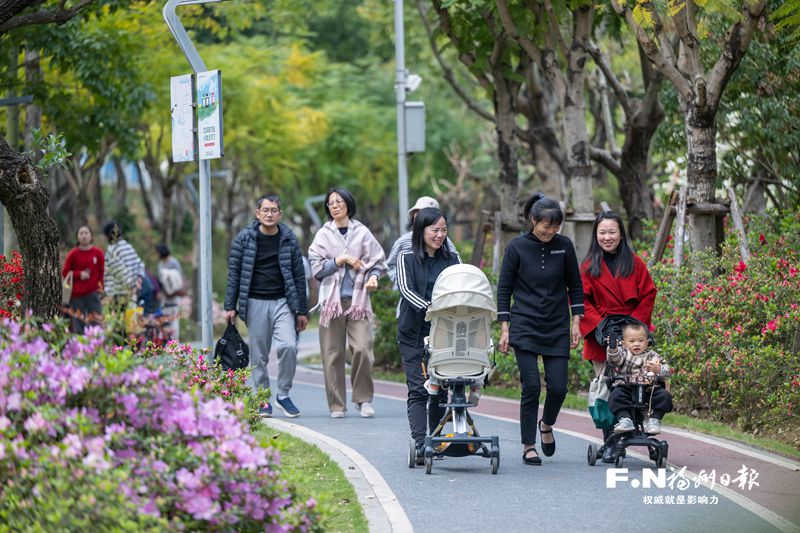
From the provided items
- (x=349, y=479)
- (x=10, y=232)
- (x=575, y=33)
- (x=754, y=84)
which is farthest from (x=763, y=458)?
(x=10, y=232)

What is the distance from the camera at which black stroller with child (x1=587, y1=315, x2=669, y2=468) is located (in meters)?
8.60

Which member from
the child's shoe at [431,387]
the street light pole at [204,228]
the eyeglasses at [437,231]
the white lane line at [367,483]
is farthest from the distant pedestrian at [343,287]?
the child's shoe at [431,387]

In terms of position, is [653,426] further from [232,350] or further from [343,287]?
[232,350]

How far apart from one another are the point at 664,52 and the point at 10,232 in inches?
416

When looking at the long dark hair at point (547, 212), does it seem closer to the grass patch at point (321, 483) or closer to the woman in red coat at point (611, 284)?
the woman in red coat at point (611, 284)

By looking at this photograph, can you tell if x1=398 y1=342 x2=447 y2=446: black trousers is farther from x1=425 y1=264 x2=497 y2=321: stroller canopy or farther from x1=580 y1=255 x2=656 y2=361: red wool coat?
x1=580 y1=255 x2=656 y2=361: red wool coat

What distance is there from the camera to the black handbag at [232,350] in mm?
11648

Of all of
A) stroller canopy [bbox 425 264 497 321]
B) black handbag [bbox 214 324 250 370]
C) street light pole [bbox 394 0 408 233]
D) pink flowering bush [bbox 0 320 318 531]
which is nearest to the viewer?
pink flowering bush [bbox 0 320 318 531]

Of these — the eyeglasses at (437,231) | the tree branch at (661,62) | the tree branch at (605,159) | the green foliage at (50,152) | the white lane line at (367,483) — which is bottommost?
the white lane line at (367,483)

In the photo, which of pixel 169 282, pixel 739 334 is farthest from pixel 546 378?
pixel 169 282

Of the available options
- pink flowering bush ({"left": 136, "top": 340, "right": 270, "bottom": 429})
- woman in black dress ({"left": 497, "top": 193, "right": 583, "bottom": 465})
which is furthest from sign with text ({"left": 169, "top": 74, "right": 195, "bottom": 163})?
woman in black dress ({"left": 497, "top": 193, "right": 583, "bottom": 465})

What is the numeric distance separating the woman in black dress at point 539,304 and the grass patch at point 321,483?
4.74 feet

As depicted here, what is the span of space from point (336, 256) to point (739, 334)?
11.8 ft

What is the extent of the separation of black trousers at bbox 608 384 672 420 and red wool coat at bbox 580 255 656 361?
530 mm
